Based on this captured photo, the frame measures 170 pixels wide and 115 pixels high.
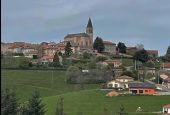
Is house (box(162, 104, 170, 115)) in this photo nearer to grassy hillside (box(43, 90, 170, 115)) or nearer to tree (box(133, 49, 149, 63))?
grassy hillside (box(43, 90, 170, 115))

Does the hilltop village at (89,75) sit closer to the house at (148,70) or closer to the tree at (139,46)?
the house at (148,70)

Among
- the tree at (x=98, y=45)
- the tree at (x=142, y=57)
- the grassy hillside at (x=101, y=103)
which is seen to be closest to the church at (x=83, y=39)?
the tree at (x=98, y=45)

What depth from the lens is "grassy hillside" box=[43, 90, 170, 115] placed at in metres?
33.2

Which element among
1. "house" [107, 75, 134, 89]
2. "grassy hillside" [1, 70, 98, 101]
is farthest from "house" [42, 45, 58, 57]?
"house" [107, 75, 134, 89]

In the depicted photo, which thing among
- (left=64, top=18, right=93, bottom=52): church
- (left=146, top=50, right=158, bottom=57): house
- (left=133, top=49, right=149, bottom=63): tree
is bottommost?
(left=133, top=49, right=149, bottom=63): tree

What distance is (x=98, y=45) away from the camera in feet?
283

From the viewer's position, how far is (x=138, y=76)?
55781 millimetres

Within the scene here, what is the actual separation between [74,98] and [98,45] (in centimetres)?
4755

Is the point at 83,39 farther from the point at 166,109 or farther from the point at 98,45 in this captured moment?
the point at 166,109

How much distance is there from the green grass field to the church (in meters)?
32.1

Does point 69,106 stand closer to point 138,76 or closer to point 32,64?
point 138,76

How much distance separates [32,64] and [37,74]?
21.3 feet

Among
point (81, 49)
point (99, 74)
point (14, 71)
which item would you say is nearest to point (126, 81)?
point (99, 74)

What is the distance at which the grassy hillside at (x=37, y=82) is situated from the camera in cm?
4741
